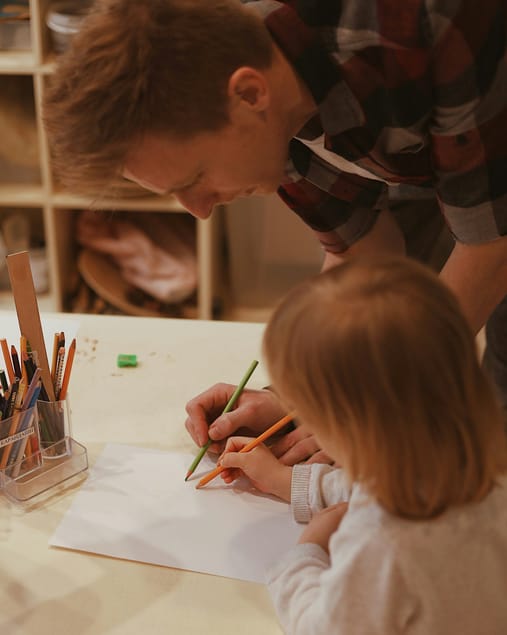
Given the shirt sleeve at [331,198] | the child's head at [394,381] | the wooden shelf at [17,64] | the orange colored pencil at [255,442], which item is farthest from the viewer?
A: the wooden shelf at [17,64]

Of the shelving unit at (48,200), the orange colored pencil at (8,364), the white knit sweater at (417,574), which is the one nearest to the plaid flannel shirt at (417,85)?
the white knit sweater at (417,574)

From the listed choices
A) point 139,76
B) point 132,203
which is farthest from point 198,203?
point 132,203

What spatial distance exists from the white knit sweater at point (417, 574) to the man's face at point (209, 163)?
1.24 ft

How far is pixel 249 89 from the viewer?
83 cm

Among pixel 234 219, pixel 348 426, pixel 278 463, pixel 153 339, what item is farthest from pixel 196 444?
pixel 234 219

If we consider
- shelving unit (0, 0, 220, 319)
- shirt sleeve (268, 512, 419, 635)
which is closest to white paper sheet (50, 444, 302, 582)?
shirt sleeve (268, 512, 419, 635)

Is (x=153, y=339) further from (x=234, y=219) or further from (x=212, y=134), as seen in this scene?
(x=234, y=219)

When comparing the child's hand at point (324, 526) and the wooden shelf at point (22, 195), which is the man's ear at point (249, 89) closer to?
the child's hand at point (324, 526)

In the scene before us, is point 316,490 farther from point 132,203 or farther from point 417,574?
point 132,203

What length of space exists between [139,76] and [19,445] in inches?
18.5

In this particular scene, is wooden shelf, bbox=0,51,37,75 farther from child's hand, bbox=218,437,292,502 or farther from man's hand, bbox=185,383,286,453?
child's hand, bbox=218,437,292,502

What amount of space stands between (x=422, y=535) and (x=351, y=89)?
1.62 ft

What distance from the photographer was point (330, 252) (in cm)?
126

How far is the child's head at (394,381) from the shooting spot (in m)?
0.63
